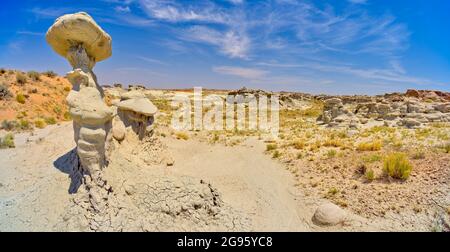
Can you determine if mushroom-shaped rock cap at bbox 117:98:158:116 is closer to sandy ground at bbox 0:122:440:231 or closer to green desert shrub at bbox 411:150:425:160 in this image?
sandy ground at bbox 0:122:440:231

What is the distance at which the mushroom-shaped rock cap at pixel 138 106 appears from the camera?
24.8 ft

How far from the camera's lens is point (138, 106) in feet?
25.1

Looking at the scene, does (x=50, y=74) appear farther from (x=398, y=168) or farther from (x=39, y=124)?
(x=398, y=168)

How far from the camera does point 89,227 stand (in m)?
4.88

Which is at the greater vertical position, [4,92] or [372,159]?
[4,92]

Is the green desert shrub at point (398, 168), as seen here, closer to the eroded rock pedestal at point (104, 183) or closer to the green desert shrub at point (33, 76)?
the eroded rock pedestal at point (104, 183)

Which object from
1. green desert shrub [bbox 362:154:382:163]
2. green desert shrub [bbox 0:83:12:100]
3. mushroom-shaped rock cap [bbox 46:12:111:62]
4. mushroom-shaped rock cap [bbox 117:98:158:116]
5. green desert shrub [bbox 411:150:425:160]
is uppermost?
mushroom-shaped rock cap [bbox 46:12:111:62]

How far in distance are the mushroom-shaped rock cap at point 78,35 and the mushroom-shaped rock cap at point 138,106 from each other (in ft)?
5.63

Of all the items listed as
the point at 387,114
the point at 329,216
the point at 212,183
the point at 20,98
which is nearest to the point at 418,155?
the point at 329,216

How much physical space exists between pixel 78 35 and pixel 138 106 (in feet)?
8.57

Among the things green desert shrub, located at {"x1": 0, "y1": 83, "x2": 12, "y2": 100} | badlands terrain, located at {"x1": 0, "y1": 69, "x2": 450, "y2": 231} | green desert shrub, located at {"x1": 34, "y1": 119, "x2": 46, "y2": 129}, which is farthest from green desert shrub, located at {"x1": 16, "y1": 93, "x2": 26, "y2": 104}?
badlands terrain, located at {"x1": 0, "y1": 69, "x2": 450, "y2": 231}

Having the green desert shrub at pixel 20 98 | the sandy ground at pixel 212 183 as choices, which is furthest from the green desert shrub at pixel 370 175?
the green desert shrub at pixel 20 98

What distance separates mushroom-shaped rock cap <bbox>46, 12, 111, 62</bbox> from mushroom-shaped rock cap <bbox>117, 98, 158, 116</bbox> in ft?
5.63

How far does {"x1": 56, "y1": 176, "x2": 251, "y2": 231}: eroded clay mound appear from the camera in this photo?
503cm
